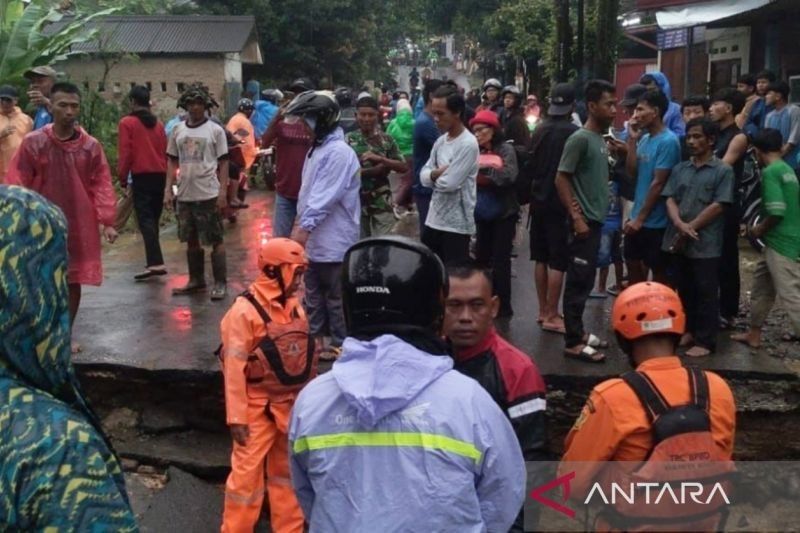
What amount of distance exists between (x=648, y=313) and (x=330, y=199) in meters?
3.00

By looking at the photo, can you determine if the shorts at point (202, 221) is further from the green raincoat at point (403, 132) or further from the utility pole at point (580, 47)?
the utility pole at point (580, 47)

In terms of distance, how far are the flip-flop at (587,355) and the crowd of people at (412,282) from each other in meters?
0.02

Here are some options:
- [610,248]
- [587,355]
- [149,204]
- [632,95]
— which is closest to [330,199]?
[587,355]

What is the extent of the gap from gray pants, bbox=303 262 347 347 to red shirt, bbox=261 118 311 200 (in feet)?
3.36

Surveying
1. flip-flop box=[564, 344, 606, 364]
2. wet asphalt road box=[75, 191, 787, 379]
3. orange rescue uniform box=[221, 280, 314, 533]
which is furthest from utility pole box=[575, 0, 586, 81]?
orange rescue uniform box=[221, 280, 314, 533]

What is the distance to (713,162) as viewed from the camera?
214 inches

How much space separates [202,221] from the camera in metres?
7.10

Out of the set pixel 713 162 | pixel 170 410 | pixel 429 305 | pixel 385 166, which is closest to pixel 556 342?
pixel 713 162

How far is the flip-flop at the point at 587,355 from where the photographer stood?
536 cm

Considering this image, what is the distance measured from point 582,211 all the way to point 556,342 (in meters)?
0.92

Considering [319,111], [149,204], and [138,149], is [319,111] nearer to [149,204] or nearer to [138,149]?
[138,149]

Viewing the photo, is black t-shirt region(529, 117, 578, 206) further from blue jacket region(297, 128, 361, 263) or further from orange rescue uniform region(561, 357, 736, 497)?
orange rescue uniform region(561, 357, 736, 497)

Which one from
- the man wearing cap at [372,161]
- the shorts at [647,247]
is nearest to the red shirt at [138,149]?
the man wearing cap at [372,161]

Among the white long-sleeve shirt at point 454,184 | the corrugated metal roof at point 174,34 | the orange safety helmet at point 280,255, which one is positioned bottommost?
the orange safety helmet at point 280,255
